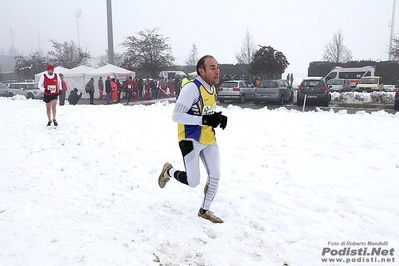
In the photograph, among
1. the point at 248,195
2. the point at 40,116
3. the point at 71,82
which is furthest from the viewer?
the point at 71,82

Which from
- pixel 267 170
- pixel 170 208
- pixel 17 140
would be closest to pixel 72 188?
pixel 170 208

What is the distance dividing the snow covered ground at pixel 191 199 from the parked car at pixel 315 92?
32.6 feet

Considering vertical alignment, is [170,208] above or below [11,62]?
below

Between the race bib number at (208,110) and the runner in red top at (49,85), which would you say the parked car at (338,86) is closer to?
the runner in red top at (49,85)

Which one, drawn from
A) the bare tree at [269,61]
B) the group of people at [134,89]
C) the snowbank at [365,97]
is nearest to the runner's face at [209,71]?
the group of people at [134,89]

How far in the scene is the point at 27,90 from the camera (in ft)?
86.4

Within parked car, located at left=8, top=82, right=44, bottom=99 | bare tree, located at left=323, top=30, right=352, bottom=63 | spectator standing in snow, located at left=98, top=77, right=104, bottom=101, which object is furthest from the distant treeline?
parked car, located at left=8, top=82, right=44, bottom=99

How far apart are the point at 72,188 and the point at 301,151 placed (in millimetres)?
4480

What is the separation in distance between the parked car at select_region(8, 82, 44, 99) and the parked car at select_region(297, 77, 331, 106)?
20.0 metres

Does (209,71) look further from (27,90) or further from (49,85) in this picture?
(27,90)

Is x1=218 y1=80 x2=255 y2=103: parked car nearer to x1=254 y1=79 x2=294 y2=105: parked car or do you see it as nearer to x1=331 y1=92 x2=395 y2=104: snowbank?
x1=254 y1=79 x2=294 y2=105: parked car

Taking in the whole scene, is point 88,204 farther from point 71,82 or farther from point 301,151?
point 71,82

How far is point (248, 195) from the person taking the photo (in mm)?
4566

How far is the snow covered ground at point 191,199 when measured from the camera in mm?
3109
